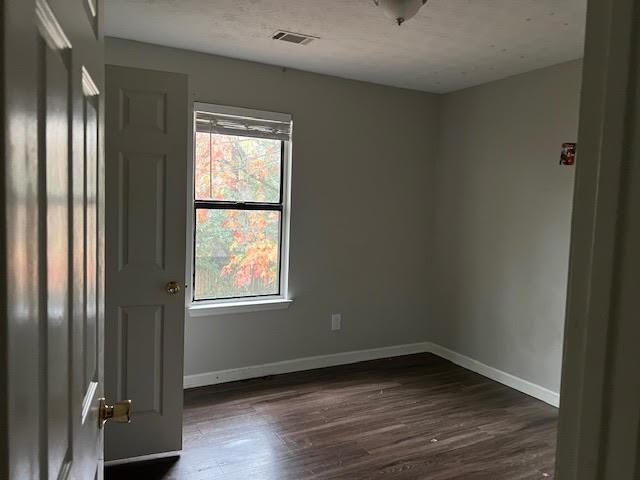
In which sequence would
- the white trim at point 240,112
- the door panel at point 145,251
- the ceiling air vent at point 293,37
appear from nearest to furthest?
the door panel at point 145,251, the ceiling air vent at point 293,37, the white trim at point 240,112

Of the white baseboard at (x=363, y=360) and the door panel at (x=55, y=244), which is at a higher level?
the door panel at (x=55, y=244)

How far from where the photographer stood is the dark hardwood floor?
2.54 metres

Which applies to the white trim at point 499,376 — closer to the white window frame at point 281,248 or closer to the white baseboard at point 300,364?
the white baseboard at point 300,364

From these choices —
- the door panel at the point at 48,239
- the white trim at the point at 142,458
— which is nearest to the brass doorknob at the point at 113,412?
the door panel at the point at 48,239

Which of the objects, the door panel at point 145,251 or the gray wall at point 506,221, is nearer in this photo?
the door panel at point 145,251

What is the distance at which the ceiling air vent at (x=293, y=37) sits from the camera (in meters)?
2.91

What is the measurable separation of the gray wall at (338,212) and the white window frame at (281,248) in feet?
0.19

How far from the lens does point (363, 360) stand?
13.9 feet

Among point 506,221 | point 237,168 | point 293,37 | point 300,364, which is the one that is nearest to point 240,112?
point 237,168

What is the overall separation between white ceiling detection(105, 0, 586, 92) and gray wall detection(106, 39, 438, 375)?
0.22 meters

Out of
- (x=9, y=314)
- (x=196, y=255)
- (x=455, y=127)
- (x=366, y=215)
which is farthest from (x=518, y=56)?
(x=9, y=314)

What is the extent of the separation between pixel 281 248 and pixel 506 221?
1742 mm

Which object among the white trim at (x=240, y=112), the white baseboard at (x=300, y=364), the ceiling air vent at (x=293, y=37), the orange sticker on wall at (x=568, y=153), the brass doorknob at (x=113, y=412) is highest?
the ceiling air vent at (x=293, y=37)

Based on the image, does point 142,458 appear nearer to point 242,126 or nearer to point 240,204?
point 240,204
